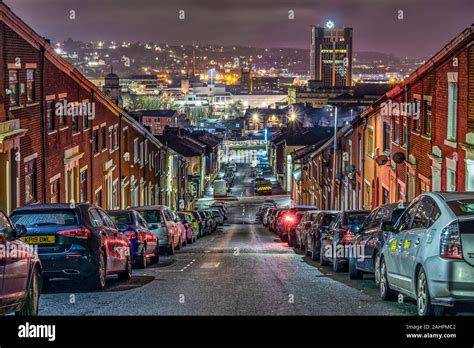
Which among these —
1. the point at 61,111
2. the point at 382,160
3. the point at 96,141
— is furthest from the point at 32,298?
the point at 96,141

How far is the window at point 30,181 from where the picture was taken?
81.8 feet

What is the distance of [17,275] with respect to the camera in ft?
34.0

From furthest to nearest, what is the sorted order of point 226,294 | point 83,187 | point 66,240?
point 83,187, point 66,240, point 226,294

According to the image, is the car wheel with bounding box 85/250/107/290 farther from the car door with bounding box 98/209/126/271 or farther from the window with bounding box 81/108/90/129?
the window with bounding box 81/108/90/129

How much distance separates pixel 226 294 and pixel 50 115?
16.5 meters

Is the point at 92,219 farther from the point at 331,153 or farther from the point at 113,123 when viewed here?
the point at 331,153

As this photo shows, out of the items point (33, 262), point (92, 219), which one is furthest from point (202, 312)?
point (92, 219)

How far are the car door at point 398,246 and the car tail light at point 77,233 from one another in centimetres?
502

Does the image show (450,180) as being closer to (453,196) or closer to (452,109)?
(452,109)

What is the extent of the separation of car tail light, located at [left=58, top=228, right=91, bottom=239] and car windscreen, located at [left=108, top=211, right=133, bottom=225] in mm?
6582

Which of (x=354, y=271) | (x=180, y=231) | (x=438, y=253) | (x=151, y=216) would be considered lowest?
(x=180, y=231)

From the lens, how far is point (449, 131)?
2564cm
